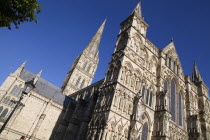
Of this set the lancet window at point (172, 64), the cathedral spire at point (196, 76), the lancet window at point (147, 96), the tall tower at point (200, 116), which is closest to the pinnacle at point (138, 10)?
the lancet window at point (172, 64)

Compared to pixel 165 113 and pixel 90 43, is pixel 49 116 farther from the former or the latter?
pixel 90 43

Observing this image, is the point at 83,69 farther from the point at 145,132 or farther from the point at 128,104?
the point at 145,132

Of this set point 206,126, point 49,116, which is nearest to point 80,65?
point 49,116

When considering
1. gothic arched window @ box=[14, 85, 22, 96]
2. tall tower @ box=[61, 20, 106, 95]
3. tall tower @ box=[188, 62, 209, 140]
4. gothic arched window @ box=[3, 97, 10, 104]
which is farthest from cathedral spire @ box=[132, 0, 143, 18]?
tall tower @ box=[61, 20, 106, 95]

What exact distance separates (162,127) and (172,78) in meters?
10.6

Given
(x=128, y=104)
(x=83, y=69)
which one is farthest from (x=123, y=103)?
(x=83, y=69)

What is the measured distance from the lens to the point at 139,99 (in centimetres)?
1708

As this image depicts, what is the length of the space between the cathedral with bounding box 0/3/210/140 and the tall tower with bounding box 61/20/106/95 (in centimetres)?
1495

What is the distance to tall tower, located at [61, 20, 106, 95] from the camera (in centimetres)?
4869

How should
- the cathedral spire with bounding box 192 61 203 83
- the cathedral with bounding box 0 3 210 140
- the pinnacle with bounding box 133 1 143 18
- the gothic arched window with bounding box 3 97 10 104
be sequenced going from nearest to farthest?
the cathedral with bounding box 0 3 210 140
the pinnacle with bounding box 133 1 143 18
the gothic arched window with bounding box 3 97 10 104
the cathedral spire with bounding box 192 61 203 83

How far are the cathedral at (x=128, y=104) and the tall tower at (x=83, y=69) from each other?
14.9m

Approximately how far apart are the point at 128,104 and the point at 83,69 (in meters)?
38.6

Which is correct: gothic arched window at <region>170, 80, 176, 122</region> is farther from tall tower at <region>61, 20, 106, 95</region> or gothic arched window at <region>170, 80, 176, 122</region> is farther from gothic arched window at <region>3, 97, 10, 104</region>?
tall tower at <region>61, 20, 106, 95</region>

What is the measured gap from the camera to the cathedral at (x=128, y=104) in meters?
15.9
